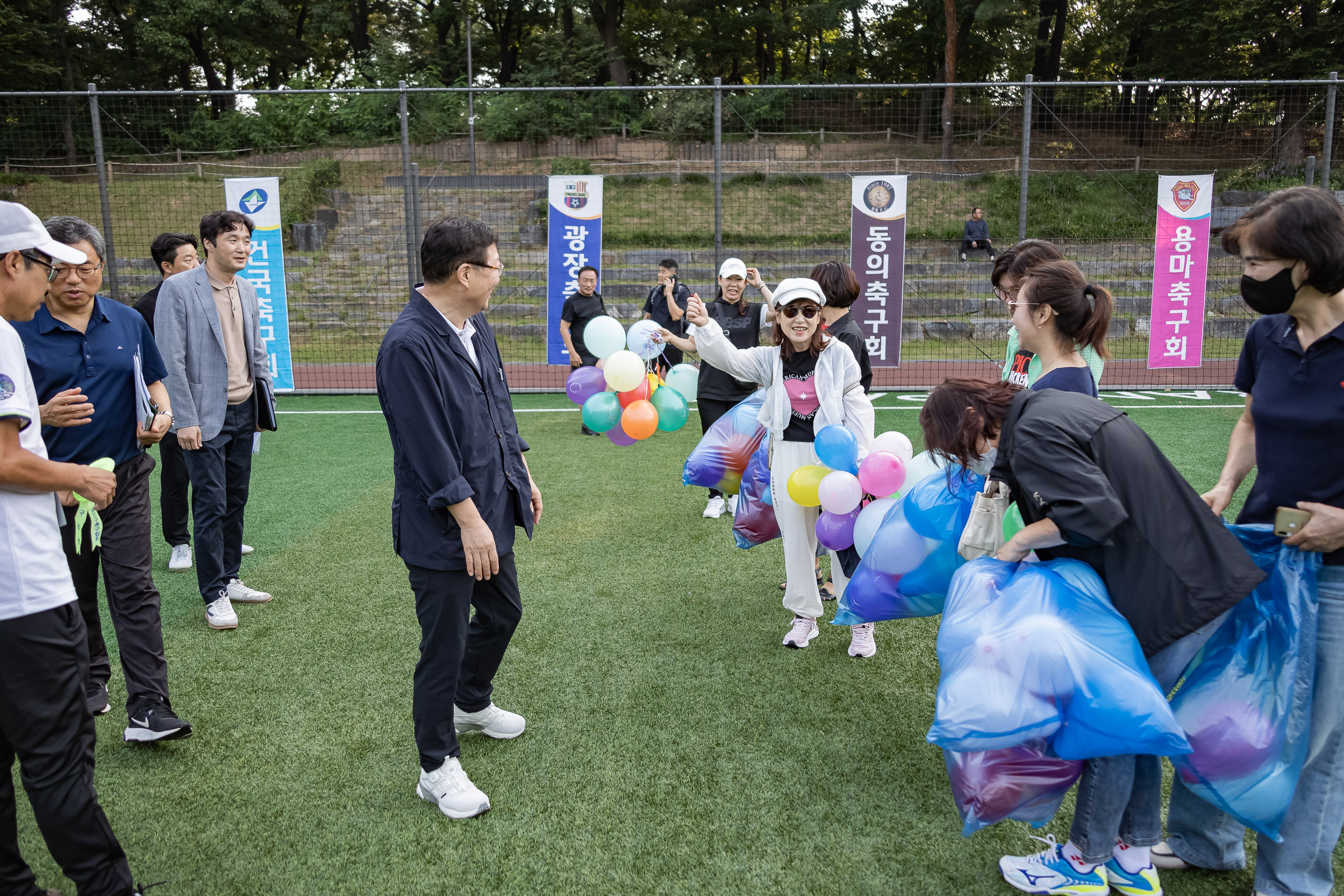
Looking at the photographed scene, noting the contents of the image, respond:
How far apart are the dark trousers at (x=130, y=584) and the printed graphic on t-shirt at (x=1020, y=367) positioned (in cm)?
360

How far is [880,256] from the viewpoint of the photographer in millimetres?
9875

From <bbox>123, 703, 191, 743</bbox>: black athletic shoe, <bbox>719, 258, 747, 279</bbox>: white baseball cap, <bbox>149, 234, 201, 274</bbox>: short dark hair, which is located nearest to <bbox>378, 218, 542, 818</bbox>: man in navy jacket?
<bbox>123, 703, 191, 743</bbox>: black athletic shoe

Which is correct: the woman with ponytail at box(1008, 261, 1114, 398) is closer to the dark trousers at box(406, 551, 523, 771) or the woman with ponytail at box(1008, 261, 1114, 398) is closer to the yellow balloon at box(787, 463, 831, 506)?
the yellow balloon at box(787, 463, 831, 506)

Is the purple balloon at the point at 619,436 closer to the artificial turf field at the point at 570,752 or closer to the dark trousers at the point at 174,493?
the artificial turf field at the point at 570,752

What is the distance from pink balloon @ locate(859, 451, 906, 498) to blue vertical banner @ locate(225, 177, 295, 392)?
26.6ft

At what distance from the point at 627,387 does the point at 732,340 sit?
1420 mm

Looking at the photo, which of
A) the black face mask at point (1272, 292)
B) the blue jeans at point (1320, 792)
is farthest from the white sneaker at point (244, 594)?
the black face mask at point (1272, 292)

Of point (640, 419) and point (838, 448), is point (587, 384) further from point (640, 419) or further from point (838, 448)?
point (838, 448)

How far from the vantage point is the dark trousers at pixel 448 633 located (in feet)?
9.25

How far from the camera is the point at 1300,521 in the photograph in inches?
87.2

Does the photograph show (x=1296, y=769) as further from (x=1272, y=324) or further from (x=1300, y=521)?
(x=1272, y=324)

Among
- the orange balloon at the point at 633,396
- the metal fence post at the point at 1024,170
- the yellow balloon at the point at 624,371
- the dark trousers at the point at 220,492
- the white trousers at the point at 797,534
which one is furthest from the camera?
the metal fence post at the point at 1024,170

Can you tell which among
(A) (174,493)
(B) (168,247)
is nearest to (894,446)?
(B) (168,247)

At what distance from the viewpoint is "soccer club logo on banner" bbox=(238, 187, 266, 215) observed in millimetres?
9906
